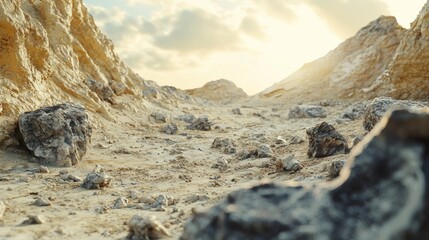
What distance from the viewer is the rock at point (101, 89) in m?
13.4

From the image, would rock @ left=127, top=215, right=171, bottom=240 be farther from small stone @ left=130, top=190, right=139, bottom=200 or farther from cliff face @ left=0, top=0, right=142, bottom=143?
cliff face @ left=0, top=0, right=142, bottom=143

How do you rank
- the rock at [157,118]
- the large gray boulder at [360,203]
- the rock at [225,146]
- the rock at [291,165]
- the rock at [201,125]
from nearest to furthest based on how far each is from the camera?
the large gray boulder at [360,203] → the rock at [291,165] → the rock at [225,146] → the rock at [201,125] → the rock at [157,118]

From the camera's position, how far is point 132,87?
16.7m

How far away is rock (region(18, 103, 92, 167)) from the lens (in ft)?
24.4

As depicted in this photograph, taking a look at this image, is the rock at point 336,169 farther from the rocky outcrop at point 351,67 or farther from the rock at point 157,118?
the rocky outcrop at point 351,67

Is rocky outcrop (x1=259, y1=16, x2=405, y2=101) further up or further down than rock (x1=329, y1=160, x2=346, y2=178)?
further up

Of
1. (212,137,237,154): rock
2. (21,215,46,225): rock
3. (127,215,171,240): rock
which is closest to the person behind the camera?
(127,215,171,240): rock

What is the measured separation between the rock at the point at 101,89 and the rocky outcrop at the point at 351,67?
37.4 ft

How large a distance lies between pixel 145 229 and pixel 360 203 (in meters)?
2.13

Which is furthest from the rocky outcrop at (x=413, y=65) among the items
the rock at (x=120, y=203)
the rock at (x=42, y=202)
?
the rock at (x=42, y=202)

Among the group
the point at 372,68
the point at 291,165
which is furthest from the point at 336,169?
the point at 372,68

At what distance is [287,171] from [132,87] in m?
11.4

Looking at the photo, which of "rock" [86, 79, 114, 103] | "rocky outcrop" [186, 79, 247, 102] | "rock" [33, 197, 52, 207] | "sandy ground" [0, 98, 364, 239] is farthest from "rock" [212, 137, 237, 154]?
"rocky outcrop" [186, 79, 247, 102]

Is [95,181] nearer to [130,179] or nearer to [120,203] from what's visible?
[130,179]
